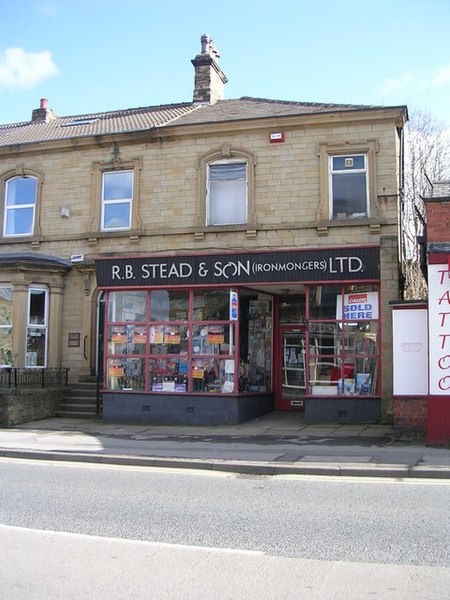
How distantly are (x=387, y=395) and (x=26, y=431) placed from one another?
326 inches

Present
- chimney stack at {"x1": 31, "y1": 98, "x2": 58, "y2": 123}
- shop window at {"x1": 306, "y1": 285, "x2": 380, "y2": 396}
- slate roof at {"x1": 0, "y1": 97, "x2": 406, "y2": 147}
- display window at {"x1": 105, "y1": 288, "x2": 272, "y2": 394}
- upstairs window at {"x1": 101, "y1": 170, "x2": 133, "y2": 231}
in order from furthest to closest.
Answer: chimney stack at {"x1": 31, "y1": 98, "x2": 58, "y2": 123} → upstairs window at {"x1": 101, "y1": 170, "x2": 133, "y2": 231} → slate roof at {"x1": 0, "y1": 97, "x2": 406, "y2": 147} → display window at {"x1": 105, "y1": 288, "x2": 272, "y2": 394} → shop window at {"x1": 306, "y1": 285, "x2": 380, "y2": 396}

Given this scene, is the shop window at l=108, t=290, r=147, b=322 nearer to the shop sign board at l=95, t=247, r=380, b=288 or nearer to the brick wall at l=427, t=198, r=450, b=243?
the shop sign board at l=95, t=247, r=380, b=288

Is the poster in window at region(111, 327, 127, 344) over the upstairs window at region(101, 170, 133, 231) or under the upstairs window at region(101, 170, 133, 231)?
under

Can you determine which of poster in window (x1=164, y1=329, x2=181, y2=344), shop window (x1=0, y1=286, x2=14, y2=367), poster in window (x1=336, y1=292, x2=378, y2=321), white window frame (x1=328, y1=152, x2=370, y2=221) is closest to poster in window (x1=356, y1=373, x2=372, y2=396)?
poster in window (x1=336, y1=292, x2=378, y2=321)

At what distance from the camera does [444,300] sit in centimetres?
1105

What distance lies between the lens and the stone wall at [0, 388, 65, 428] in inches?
610

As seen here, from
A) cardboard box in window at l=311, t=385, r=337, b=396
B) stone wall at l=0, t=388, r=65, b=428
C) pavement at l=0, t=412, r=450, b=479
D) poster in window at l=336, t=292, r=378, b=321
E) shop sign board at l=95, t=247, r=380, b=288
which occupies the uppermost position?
shop sign board at l=95, t=247, r=380, b=288

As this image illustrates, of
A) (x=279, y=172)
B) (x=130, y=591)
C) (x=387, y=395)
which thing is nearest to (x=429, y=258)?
(x=387, y=395)

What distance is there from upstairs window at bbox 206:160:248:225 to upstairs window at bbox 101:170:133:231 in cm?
236

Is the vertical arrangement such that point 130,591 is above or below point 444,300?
below

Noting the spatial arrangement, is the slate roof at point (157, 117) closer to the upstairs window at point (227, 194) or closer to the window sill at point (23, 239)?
the upstairs window at point (227, 194)

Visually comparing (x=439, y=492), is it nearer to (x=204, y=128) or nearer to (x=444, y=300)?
(x=444, y=300)

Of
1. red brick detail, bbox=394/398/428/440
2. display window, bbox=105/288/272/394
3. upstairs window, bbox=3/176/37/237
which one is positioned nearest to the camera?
red brick detail, bbox=394/398/428/440

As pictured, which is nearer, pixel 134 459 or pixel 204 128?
pixel 134 459
